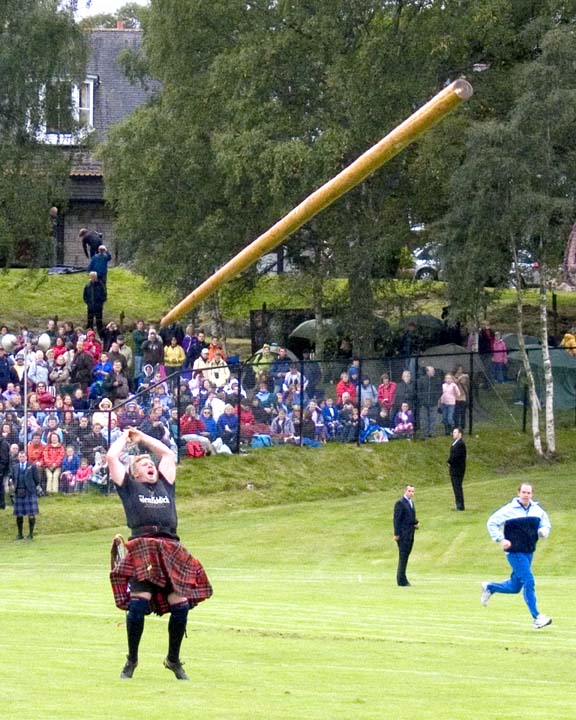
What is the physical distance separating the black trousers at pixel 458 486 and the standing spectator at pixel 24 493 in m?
6.29

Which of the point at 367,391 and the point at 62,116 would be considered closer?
the point at 367,391

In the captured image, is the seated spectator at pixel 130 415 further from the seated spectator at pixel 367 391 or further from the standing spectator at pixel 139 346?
the seated spectator at pixel 367 391

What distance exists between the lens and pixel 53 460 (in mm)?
23797

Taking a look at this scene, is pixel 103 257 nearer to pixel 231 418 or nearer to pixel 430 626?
pixel 231 418

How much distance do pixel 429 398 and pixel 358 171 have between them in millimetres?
20979

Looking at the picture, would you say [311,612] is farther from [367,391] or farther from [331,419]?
[367,391]

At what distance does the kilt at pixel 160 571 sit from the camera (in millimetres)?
8344

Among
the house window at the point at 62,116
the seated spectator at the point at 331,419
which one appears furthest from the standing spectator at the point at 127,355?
the house window at the point at 62,116

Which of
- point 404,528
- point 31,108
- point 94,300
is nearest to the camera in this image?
point 404,528

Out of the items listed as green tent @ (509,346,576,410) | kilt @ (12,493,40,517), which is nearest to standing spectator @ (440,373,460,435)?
green tent @ (509,346,576,410)

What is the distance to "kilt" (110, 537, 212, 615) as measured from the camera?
8344 millimetres

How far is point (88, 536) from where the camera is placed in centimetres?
2241

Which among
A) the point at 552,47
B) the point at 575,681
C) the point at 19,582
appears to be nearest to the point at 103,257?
the point at 552,47

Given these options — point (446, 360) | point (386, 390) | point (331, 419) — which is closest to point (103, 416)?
point (331, 419)
